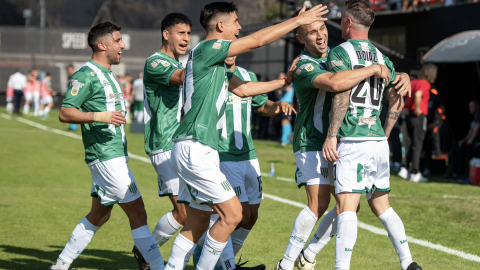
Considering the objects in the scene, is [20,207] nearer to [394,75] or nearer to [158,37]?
[394,75]

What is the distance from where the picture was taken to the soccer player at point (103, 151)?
545 centimetres

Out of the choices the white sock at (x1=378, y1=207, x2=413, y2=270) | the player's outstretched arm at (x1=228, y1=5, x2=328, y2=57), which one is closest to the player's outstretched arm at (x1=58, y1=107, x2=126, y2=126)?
the player's outstretched arm at (x1=228, y1=5, x2=328, y2=57)

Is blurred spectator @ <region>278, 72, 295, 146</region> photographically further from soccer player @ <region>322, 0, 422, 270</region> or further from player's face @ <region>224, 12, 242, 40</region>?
player's face @ <region>224, 12, 242, 40</region>

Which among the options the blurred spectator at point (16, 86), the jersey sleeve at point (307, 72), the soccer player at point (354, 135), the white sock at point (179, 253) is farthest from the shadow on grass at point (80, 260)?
the blurred spectator at point (16, 86)

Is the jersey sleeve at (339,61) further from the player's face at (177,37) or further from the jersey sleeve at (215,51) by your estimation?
the player's face at (177,37)

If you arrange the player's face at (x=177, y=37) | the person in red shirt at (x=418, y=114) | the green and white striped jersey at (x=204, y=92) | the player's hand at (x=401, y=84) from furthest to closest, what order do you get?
1. the person in red shirt at (x=418, y=114)
2. the player's face at (x=177, y=37)
3. the player's hand at (x=401, y=84)
4. the green and white striped jersey at (x=204, y=92)

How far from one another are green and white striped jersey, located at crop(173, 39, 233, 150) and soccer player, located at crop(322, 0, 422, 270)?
3.13ft

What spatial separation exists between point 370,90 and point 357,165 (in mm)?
637

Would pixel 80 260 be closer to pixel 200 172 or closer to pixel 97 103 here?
pixel 97 103

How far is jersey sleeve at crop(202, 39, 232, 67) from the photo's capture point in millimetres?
4551

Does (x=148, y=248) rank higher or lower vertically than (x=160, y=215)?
higher

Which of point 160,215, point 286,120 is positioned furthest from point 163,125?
point 286,120

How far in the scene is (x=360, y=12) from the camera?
16.3 ft

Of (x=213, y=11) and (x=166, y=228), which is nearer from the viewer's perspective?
(x=213, y=11)
